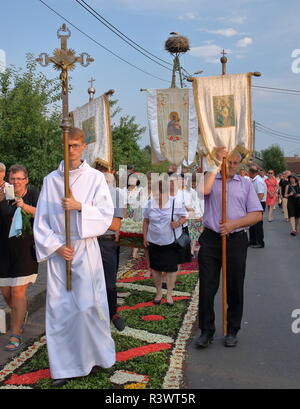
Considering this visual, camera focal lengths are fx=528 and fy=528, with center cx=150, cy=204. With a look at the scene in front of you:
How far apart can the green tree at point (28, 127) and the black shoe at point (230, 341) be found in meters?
6.39

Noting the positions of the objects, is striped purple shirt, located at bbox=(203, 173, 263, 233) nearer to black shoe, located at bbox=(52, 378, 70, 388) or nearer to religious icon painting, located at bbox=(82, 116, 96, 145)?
black shoe, located at bbox=(52, 378, 70, 388)

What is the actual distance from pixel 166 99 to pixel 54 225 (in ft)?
30.2

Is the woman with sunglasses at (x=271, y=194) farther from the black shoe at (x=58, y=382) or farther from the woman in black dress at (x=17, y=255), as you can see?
the black shoe at (x=58, y=382)

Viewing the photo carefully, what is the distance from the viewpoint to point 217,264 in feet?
17.4

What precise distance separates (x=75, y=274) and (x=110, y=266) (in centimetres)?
140

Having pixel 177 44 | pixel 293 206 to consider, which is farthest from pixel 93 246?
pixel 177 44

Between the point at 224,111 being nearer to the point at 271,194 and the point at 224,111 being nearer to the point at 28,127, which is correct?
the point at 28,127

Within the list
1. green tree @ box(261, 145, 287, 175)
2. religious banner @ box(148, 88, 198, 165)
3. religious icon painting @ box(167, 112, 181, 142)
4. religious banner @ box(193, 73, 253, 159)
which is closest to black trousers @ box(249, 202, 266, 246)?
religious banner @ box(148, 88, 198, 165)

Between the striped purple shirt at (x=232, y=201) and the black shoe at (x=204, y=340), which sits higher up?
the striped purple shirt at (x=232, y=201)

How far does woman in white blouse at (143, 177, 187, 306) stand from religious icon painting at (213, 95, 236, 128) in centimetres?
141

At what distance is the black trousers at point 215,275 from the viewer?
17.1ft

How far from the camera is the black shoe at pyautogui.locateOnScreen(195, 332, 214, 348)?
5139mm

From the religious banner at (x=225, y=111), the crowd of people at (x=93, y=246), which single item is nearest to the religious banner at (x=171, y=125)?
the crowd of people at (x=93, y=246)

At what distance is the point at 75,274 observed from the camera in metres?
4.24
